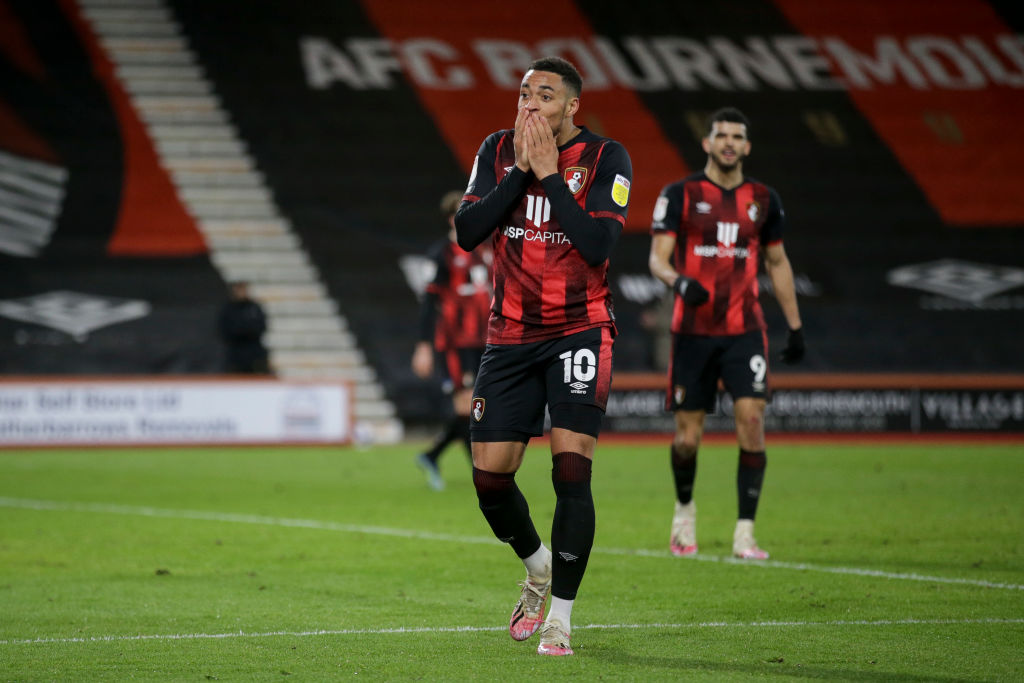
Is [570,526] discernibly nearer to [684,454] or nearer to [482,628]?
[482,628]

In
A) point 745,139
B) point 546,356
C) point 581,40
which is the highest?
point 581,40

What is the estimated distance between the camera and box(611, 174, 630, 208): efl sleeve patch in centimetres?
523

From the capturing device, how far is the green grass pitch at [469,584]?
16.5 feet

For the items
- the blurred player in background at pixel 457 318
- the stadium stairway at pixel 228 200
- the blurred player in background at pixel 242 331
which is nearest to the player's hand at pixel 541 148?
the blurred player in background at pixel 457 318

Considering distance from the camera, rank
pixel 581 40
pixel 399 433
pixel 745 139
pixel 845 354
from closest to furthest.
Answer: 1. pixel 745 139
2. pixel 399 433
3. pixel 845 354
4. pixel 581 40

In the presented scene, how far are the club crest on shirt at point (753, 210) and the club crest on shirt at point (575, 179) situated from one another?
9.93 ft

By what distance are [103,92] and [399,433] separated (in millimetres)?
8174

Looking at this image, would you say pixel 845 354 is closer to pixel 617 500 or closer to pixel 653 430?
pixel 653 430

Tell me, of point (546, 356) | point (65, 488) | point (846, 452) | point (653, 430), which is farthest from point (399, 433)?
point (546, 356)

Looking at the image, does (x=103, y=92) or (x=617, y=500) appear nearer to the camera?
(x=617, y=500)

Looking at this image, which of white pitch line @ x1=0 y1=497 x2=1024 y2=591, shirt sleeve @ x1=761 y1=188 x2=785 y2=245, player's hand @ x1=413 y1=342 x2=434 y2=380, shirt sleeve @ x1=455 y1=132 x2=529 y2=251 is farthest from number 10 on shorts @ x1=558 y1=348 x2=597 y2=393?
player's hand @ x1=413 y1=342 x2=434 y2=380

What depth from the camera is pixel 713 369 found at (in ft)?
26.9

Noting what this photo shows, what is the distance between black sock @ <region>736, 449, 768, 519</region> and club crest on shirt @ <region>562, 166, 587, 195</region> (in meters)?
3.09

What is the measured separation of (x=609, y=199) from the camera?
5223mm
